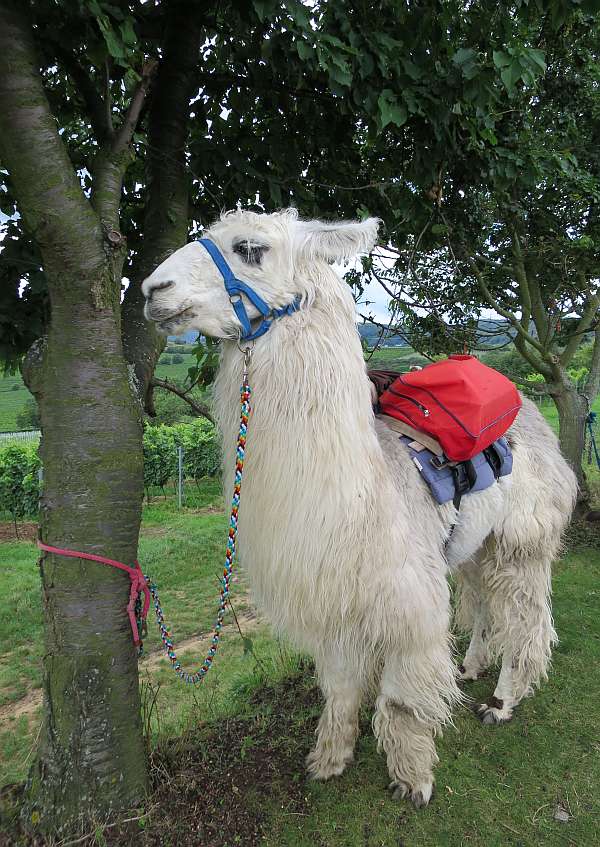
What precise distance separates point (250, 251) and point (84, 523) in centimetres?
112

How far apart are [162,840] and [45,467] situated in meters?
1.45

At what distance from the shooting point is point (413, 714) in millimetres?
2336

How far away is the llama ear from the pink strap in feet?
4.32

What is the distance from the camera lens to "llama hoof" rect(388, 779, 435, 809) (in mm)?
2412

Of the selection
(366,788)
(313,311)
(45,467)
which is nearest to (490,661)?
(366,788)

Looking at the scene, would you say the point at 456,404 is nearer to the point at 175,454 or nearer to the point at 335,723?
the point at 335,723

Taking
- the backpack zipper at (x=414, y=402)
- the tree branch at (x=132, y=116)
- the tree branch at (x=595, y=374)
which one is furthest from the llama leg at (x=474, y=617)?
the tree branch at (x=595, y=374)

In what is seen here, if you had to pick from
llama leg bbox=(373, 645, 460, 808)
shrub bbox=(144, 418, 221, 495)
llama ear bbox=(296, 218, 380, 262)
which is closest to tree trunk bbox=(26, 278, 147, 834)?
llama ear bbox=(296, 218, 380, 262)

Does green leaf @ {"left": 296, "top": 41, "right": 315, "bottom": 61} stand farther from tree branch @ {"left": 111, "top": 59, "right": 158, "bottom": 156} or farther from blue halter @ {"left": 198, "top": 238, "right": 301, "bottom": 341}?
blue halter @ {"left": 198, "top": 238, "right": 301, "bottom": 341}

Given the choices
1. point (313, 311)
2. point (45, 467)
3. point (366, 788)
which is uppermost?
point (313, 311)

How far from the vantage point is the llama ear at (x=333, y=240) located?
189 cm

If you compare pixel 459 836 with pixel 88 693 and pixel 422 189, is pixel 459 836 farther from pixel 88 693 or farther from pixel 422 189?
pixel 422 189

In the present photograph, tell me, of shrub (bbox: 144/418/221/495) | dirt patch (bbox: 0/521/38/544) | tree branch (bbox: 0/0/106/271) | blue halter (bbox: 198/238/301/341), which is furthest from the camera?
shrub (bbox: 144/418/221/495)

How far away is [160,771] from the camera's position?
228 cm
